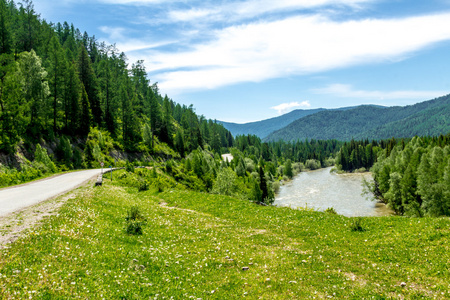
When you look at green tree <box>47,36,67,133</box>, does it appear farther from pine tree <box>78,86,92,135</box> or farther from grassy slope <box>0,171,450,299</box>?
grassy slope <box>0,171,450,299</box>

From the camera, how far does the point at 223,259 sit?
1229 centimetres

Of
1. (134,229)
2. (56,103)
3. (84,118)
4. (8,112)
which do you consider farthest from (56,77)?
(134,229)

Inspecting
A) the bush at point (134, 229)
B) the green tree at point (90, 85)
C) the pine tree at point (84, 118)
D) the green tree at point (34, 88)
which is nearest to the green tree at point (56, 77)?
the pine tree at point (84, 118)

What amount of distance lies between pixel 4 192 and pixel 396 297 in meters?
31.0

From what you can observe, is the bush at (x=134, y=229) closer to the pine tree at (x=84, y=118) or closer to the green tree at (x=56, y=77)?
the green tree at (x=56, y=77)

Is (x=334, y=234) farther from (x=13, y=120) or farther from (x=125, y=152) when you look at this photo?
(x=125, y=152)

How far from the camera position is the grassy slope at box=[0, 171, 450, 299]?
8742 mm

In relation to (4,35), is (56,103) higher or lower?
lower

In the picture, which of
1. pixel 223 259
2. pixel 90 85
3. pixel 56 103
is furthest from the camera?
pixel 90 85

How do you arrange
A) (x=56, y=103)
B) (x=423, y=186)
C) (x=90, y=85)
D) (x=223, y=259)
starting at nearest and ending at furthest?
(x=223, y=259) < (x=423, y=186) < (x=56, y=103) < (x=90, y=85)

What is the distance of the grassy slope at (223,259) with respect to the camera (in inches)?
344

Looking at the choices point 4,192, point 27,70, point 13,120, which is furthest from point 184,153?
point 4,192

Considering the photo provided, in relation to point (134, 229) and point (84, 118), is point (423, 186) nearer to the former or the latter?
point (134, 229)

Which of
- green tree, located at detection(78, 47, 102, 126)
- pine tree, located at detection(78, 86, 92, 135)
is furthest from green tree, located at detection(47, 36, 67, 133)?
green tree, located at detection(78, 47, 102, 126)
